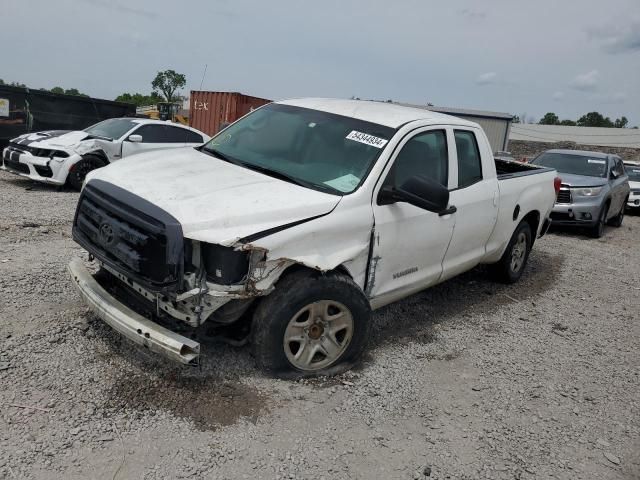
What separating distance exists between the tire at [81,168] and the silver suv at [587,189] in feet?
27.8

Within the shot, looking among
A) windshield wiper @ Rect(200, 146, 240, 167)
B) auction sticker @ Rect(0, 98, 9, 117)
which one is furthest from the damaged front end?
auction sticker @ Rect(0, 98, 9, 117)

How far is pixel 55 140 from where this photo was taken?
32.6ft

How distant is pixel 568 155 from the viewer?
11789mm

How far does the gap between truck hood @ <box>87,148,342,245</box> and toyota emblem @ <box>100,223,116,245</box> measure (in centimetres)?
27

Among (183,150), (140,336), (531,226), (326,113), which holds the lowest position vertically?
(140,336)

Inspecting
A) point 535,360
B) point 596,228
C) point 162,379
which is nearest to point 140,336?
point 162,379

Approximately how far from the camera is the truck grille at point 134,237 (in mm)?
3045

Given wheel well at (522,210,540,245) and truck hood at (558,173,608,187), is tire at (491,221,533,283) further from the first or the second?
truck hood at (558,173,608,187)

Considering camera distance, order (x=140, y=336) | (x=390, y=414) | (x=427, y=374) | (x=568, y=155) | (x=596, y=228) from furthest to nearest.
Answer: (x=568, y=155) < (x=596, y=228) < (x=427, y=374) < (x=390, y=414) < (x=140, y=336)

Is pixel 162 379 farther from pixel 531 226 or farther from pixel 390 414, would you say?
pixel 531 226

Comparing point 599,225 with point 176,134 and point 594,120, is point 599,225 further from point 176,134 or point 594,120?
point 594,120

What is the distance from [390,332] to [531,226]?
277 cm

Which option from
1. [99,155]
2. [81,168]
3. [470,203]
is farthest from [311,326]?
[99,155]

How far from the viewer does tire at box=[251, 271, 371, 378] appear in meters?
3.36
